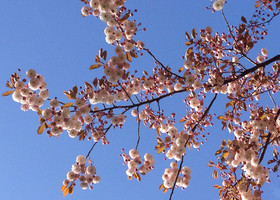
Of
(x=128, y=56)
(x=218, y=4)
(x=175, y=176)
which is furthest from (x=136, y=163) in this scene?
(x=218, y=4)

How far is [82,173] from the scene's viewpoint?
18.6ft

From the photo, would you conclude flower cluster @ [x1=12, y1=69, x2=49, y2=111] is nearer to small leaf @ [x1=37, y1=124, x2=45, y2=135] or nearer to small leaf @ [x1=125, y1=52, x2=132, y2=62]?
small leaf @ [x1=37, y1=124, x2=45, y2=135]

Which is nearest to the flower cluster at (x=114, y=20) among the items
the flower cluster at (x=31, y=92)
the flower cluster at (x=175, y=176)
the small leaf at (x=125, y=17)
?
the small leaf at (x=125, y=17)

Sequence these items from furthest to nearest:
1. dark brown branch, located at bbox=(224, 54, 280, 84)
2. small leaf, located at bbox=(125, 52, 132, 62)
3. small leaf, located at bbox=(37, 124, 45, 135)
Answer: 1. small leaf, located at bbox=(125, 52, 132, 62)
2. dark brown branch, located at bbox=(224, 54, 280, 84)
3. small leaf, located at bbox=(37, 124, 45, 135)

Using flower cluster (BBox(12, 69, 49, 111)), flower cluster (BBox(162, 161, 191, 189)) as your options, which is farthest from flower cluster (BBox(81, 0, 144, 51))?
flower cluster (BBox(162, 161, 191, 189))

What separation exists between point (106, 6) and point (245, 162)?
352cm

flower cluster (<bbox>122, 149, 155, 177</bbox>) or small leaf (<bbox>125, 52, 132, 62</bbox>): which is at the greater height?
small leaf (<bbox>125, 52, 132, 62</bbox>)

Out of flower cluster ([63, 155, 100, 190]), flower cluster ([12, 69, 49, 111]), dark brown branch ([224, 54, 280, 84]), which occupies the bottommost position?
flower cluster ([63, 155, 100, 190])

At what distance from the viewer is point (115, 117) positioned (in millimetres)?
5695

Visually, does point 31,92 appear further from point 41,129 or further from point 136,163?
point 136,163

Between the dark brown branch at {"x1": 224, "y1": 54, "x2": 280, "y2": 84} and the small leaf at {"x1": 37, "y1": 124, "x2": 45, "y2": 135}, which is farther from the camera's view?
the dark brown branch at {"x1": 224, "y1": 54, "x2": 280, "y2": 84}

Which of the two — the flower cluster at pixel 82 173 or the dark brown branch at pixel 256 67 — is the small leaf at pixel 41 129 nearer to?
the flower cluster at pixel 82 173

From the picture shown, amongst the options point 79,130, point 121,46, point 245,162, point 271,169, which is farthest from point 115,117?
point 271,169

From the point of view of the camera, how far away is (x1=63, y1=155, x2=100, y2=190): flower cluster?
18.3 feet
